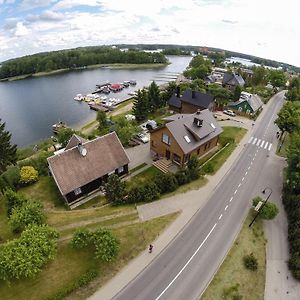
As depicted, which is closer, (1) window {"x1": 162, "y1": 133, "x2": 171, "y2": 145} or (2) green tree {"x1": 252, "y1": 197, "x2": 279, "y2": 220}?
(2) green tree {"x1": 252, "y1": 197, "x2": 279, "y2": 220}

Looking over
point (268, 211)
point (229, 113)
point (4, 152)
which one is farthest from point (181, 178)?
point (229, 113)

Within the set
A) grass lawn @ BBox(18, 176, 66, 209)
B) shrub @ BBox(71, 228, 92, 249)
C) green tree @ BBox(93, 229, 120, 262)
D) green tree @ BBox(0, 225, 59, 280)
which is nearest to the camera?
green tree @ BBox(0, 225, 59, 280)

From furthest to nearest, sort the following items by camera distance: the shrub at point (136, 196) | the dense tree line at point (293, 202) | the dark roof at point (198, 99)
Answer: the dark roof at point (198, 99)
the shrub at point (136, 196)
the dense tree line at point (293, 202)

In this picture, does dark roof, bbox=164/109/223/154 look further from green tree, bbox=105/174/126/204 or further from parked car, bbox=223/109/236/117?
parked car, bbox=223/109/236/117

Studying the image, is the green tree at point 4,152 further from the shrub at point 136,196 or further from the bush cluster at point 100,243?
the bush cluster at point 100,243

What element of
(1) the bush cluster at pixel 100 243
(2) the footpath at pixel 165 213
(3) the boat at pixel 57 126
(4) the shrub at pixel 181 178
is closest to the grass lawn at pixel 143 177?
(4) the shrub at pixel 181 178

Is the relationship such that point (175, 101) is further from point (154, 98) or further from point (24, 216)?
point (24, 216)

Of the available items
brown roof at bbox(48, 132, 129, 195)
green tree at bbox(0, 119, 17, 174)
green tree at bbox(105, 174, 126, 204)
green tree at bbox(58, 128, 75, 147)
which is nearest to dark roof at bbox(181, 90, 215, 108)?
green tree at bbox(58, 128, 75, 147)

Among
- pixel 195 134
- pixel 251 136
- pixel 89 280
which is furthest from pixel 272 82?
pixel 89 280
